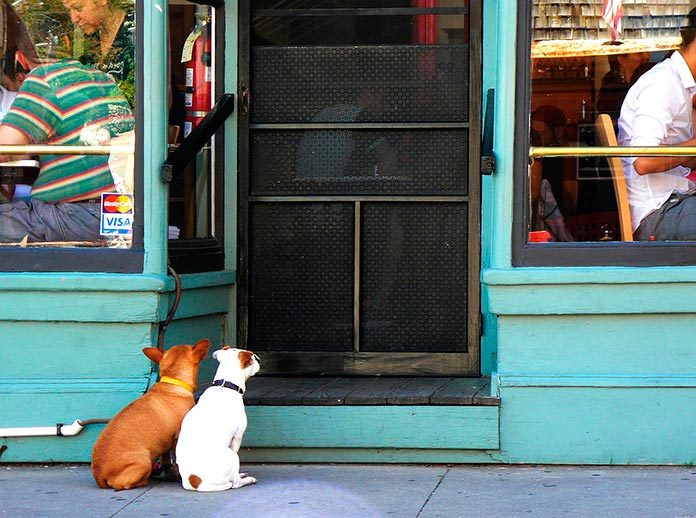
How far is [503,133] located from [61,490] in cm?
279

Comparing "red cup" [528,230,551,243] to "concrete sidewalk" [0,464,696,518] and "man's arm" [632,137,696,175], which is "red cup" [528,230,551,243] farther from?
"concrete sidewalk" [0,464,696,518]

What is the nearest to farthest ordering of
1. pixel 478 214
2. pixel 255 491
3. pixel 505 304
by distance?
1. pixel 255 491
2. pixel 505 304
3. pixel 478 214

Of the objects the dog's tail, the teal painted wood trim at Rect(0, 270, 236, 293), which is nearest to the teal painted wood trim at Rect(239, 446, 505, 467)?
the dog's tail

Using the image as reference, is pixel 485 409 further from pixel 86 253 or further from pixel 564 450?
pixel 86 253

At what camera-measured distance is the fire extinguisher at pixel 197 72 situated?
6797 mm

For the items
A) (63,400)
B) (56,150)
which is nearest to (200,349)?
(63,400)

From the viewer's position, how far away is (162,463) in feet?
19.2

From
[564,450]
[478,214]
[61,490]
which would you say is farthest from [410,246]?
[61,490]

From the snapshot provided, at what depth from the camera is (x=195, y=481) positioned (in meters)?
5.55

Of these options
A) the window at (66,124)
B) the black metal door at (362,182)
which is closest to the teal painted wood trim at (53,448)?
the window at (66,124)

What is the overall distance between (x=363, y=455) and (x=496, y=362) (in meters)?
0.85

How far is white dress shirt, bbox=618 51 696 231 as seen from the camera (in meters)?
6.24

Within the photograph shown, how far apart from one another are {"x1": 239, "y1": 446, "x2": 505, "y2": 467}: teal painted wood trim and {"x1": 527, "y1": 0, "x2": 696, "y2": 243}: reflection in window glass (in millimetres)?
1167

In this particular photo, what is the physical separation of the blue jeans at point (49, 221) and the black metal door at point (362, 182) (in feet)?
3.13
